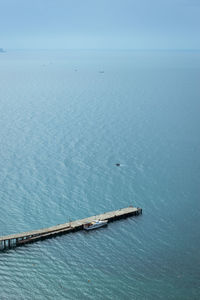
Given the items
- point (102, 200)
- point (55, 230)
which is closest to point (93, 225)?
point (55, 230)

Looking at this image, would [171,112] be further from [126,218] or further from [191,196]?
[126,218]

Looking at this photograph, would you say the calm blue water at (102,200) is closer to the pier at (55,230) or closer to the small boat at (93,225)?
the pier at (55,230)

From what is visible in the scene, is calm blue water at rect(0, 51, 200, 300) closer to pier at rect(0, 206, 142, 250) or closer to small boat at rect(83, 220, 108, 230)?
pier at rect(0, 206, 142, 250)

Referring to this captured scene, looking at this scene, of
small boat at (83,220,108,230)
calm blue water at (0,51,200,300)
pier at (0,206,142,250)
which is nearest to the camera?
calm blue water at (0,51,200,300)

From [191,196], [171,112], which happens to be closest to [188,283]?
[191,196]

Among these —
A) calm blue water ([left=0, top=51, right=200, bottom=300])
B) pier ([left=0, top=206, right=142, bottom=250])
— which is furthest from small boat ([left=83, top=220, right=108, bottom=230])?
calm blue water ([left=0, top=51, right=200, bottom=300])
